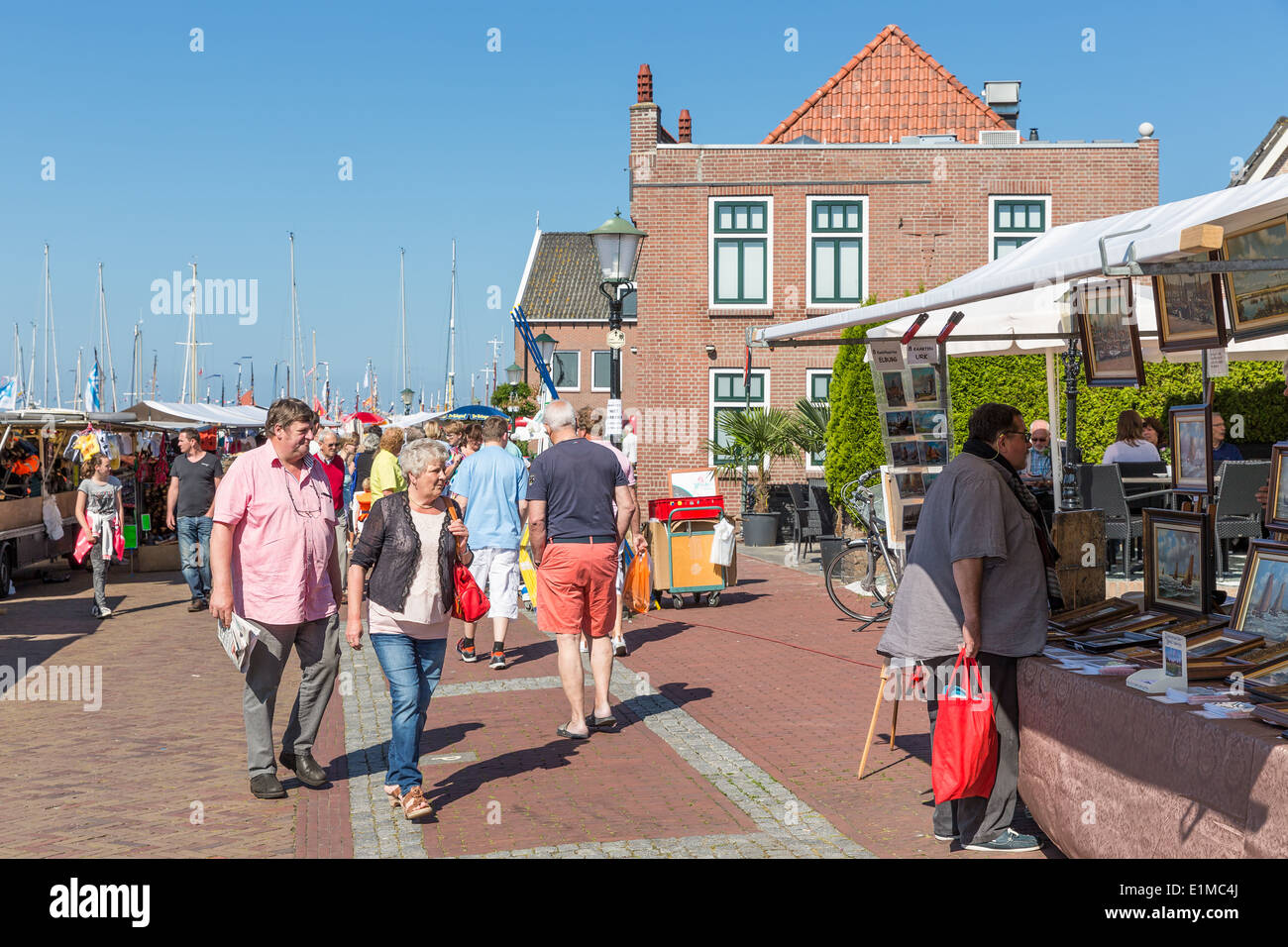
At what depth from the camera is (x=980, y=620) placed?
5262mm

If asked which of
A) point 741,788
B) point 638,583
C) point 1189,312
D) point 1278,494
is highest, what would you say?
point 1189,312

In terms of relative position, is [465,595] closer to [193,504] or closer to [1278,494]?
[1278,494]

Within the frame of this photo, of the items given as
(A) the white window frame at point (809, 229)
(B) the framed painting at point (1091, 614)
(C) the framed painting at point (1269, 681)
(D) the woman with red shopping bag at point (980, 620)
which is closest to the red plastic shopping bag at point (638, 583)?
(B) the framed painting at point (1091, 614)

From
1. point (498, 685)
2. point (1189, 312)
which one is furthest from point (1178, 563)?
point (498, 685)

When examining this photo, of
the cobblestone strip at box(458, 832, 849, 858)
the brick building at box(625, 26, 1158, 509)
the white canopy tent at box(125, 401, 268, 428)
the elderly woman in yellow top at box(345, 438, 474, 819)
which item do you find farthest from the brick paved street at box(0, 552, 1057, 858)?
the brick building at box(625, 26, 1158, 509)

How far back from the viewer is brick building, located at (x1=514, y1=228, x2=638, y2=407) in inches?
1971

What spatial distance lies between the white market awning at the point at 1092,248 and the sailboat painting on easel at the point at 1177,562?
1.30 m

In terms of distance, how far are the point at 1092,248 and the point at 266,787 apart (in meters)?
4.65

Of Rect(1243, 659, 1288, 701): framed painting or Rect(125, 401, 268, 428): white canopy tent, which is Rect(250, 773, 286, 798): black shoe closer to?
Rect(1243, 659, 1288, 701): framed painting

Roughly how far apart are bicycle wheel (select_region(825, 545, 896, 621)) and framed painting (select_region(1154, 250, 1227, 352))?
213 inches

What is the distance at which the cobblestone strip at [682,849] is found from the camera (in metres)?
5.21

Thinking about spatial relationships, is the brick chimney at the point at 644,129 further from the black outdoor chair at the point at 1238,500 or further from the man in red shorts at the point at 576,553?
the man in red shorts at the point at 576,553
